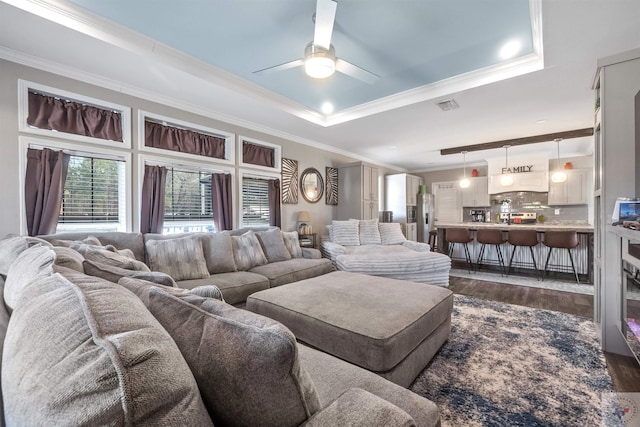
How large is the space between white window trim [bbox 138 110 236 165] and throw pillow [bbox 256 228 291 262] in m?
1.20

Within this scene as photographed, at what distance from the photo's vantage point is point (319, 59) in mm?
Answer: 2229

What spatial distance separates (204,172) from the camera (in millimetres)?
3836

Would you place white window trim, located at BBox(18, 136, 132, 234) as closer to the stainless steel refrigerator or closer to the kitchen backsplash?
the stainless steel refrigerator

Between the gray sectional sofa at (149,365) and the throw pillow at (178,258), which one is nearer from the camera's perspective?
the gray sectional sofa at (149,365)

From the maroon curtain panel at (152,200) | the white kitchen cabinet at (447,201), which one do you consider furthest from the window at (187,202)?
the white kitchen cabinet at (447,201)

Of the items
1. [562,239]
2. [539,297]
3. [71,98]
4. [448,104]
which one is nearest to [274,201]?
[71,98]

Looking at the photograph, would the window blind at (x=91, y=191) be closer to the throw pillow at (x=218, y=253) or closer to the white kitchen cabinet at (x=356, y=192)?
the throw pillow at (x=218, y=253)

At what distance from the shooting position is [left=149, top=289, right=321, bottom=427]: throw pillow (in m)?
0.57

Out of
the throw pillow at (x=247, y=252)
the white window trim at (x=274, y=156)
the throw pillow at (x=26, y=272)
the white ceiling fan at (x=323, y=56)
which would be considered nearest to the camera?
the throw pillow at (x=26, y=272)

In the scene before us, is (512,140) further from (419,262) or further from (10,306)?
(10,306)

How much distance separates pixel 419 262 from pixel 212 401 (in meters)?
3.85

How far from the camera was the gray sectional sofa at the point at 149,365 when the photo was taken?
1.24ft

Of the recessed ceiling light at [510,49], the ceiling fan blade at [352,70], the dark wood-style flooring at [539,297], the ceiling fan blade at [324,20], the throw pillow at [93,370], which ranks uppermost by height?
the recessed ceiling light at [510,49]

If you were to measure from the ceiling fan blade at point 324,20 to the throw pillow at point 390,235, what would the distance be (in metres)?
3.61
